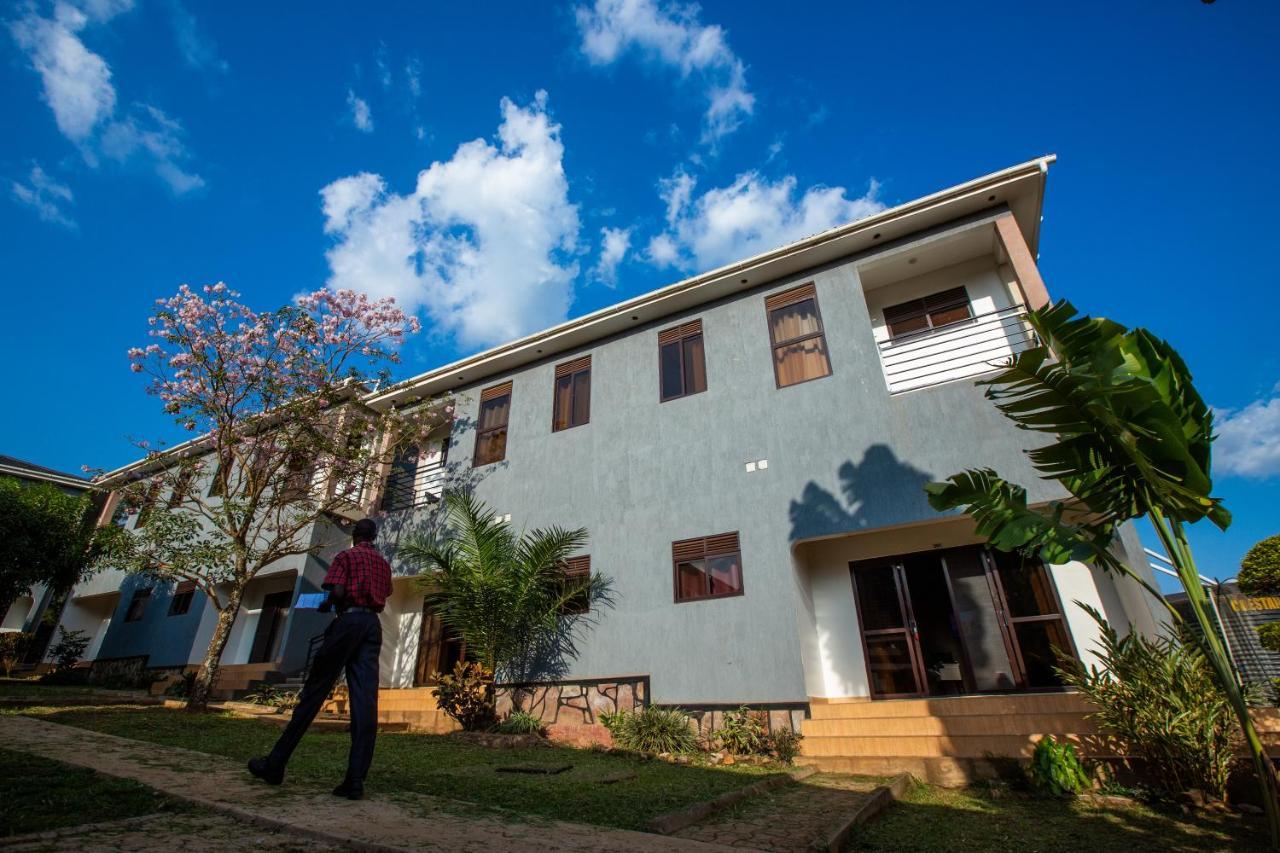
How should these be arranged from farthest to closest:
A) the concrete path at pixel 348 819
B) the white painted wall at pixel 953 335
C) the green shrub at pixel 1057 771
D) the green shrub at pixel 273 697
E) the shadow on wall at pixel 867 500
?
the green shrub at pixel 273 697, the white painted wall at pixel 953 335, the shadow on wall at pixel 867 500, the green shrub at pixel 1057 771, the concrete path at pixel 348 819

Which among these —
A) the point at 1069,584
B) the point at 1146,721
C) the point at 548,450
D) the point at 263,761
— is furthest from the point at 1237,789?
the point at 548,450

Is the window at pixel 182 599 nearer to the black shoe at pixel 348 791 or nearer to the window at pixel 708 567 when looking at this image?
the window at pixel 708 567

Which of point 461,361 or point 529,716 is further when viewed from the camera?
A: point 461,361

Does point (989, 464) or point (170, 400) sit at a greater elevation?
point (170, 400)

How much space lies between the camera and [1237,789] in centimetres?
494

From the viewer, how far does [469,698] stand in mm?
9172

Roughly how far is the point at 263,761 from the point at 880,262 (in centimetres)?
1029

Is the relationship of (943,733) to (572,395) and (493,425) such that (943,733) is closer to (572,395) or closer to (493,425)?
(572,395)

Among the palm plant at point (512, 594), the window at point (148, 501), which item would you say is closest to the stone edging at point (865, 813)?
the palm plant at point (512, 594)

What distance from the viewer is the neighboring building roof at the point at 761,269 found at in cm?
915

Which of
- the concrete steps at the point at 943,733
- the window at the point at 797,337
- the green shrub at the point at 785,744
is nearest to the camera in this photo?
the concrete steps at the point at 943,733

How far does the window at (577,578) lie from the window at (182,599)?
39.2 ft

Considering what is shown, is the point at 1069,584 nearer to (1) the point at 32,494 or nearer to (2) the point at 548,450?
(2) the point at 548,450

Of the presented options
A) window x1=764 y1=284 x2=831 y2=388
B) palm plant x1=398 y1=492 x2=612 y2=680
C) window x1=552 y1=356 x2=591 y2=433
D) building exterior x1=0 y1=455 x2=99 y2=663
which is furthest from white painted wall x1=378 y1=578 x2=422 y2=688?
building exterior x1=0 y1=455 x2=99 y2=663
